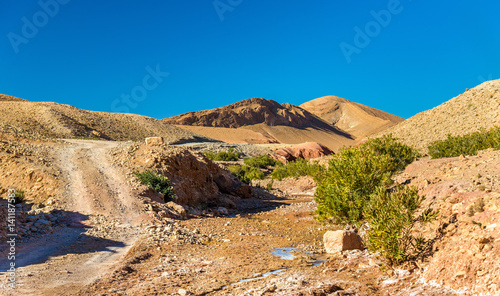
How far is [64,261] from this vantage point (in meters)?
7.64

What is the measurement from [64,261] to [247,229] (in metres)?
5.67

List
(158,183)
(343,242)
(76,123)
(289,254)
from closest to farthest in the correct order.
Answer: (343,242), (289,254), (158,183), (76,123)

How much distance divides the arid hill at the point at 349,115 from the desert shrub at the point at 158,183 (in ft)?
376

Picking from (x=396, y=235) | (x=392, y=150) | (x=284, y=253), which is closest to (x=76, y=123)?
(x=392, y=150)

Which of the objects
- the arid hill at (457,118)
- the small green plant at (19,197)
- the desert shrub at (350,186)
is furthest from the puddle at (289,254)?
the arid hill at (457,118)

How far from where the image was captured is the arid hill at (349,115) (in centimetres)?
13112

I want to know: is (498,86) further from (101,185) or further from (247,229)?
(101,185)

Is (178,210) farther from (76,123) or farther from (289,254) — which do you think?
(76,123)

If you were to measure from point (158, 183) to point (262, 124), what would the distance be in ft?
312

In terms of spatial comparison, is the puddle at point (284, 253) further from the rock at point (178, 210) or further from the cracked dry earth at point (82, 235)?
the rock at point (178, 210)

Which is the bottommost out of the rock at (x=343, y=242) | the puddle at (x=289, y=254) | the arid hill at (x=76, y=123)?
the puddle at (x=289, y=254)

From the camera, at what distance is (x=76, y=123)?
155 ft

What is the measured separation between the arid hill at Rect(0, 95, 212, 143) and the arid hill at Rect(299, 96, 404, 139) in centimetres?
7790

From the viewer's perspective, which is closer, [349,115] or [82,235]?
[82,235]
